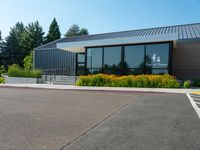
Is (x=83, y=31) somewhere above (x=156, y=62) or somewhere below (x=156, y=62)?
above

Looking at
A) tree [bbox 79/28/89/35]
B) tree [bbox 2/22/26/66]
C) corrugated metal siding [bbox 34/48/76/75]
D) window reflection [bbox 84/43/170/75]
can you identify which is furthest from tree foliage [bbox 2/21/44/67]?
window reflection [bbox 84/43/170/75]

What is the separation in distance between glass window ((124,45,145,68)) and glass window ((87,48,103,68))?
109 inches

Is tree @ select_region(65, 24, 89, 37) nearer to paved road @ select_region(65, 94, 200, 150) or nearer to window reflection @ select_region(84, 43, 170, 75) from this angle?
window reflection @ select_region(84, 43, 170, 75)

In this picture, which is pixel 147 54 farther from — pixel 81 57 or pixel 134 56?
pixel 81 57

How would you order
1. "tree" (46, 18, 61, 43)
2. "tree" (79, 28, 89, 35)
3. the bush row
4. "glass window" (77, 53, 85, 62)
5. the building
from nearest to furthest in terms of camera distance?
the bush row < the building < "glass window" (77, 53, 85, 62) < "tree" (46, 18, 61, 43) < "tree" (79, 28, 89, 35)

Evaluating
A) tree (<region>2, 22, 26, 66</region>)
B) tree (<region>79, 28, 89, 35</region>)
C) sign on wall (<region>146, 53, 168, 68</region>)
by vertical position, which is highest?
tree (<region>79, 28, 89, 35</region>)

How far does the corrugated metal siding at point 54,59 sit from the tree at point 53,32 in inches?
1209

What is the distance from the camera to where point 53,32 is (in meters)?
65.2

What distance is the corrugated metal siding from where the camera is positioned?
29.9m

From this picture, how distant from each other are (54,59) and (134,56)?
16523mm

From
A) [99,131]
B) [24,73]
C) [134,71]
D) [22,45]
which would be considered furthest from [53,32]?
[99,131]

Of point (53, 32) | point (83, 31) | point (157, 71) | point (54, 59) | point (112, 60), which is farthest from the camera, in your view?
point (83, 31)

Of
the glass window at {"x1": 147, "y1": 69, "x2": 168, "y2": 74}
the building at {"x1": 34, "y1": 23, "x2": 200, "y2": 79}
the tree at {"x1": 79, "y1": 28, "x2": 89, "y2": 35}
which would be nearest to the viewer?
the building at {"x1": 34, "y1": 23, "x2": 200, "y2": 79}

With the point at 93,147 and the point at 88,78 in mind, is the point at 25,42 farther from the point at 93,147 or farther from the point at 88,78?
the point at 93,147
